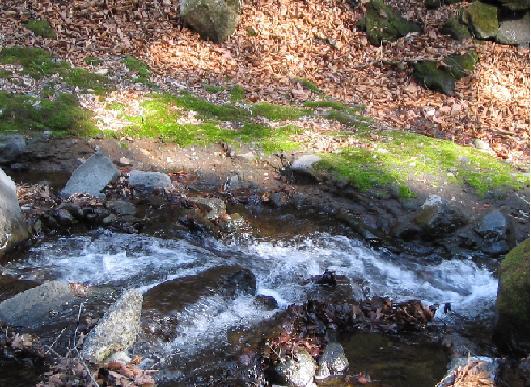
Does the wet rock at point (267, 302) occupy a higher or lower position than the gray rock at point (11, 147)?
lower

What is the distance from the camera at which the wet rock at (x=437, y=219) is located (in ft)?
28.9

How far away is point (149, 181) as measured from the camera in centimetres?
934

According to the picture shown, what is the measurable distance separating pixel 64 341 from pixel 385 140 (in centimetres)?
717

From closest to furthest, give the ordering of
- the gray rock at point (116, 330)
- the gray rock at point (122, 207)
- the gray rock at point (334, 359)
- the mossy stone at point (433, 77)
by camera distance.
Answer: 1. the gray rock at point (116, 330)
2. the gray rock at point (334, 359)
3. the gray rock at point (122, 207)
4. the mossy stone at point (433, 77)

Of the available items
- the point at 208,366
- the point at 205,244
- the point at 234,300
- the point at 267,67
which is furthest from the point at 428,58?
the point at 208,366

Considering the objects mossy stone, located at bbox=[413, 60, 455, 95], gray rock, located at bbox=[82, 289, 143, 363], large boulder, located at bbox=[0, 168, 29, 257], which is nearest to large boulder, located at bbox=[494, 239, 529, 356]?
gray rock, located at bbox=[82, 289, 143, 363]

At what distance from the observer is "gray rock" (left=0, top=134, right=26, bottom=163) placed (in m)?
9.70

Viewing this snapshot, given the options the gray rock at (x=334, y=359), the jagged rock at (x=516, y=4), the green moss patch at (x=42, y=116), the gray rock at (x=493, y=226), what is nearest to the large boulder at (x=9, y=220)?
the green moss patch at (x=42, y=116)

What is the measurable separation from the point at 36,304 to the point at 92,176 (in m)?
3.33

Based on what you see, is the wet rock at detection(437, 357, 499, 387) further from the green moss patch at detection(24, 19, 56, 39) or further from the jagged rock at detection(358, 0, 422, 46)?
the green moss patch at detection(24, 19, 56, 39)

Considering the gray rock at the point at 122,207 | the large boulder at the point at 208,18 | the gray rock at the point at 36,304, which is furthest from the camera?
the large boulder at the point at 208,18

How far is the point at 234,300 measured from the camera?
7.04 meters

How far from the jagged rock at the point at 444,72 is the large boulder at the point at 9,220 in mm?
9937

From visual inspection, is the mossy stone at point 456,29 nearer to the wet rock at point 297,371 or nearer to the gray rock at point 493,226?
the gray rock at point 493,226
